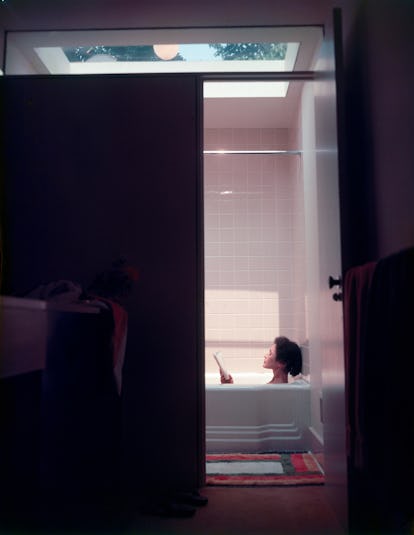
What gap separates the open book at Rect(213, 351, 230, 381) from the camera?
4.16 metres

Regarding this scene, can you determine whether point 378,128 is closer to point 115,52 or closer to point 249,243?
point 115,52

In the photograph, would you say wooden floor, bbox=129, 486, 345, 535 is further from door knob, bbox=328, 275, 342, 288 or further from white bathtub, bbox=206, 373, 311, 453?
door knob, bbox=328, 275, 342, 288

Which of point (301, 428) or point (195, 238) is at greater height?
point (195, 238)

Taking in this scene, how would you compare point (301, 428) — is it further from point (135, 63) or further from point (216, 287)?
point (135, 63)

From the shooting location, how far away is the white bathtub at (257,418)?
3.18 m

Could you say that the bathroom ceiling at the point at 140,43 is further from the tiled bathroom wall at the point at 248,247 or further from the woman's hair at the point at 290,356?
the woman's hair at the point at 290,356

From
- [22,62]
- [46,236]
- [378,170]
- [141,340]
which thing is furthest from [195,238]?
[22,62]

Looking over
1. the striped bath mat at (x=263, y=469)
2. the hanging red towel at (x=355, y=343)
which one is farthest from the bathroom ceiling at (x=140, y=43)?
the striped bath mat at (x=263, y=469)

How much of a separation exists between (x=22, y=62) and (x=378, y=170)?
2110 millimetres

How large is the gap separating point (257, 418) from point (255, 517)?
116cm

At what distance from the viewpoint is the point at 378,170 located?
6.18 ft

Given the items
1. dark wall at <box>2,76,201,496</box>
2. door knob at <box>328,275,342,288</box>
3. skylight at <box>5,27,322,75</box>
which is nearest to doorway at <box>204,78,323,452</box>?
skylight at <box>5,27,322,75</box>

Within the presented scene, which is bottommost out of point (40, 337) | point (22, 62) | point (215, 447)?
point (215, 447)

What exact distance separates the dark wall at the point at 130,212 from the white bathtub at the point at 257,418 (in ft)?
2.36
